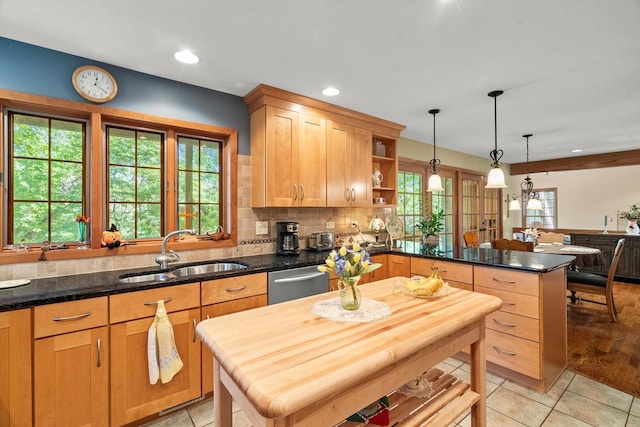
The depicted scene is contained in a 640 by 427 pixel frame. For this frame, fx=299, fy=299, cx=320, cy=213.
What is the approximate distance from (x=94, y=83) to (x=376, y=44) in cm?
202

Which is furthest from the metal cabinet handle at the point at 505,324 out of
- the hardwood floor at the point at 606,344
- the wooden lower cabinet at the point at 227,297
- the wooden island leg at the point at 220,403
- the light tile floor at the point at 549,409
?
the wooden island leg at the point at 220,403

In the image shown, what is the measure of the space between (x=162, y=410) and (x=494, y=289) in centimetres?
257

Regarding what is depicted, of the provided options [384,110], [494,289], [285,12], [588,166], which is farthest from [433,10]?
[588,166]

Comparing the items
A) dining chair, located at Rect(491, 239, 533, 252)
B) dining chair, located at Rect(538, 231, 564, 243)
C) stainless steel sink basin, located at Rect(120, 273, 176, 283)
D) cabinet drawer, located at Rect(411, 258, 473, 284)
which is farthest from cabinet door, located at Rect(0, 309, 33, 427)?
dining chair, located at Rect(538, 231, 564, 243)

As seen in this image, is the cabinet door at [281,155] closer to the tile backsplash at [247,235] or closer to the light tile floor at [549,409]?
the tile backsplash at [247,235]

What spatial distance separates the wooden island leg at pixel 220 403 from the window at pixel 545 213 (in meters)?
7.72

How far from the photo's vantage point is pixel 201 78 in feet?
8.11

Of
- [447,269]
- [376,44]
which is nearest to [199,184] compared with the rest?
[376,44]

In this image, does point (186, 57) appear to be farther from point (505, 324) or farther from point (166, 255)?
point (505, 324)

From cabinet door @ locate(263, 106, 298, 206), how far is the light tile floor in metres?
1.66

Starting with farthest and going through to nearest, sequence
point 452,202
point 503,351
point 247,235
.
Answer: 1. point 452,202
2. point 247,235
3. point 503,351

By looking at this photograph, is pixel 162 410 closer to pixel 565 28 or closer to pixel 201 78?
pixel 201 78

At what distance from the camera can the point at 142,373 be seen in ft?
6.08

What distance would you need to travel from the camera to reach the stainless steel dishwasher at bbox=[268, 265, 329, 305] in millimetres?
2365
